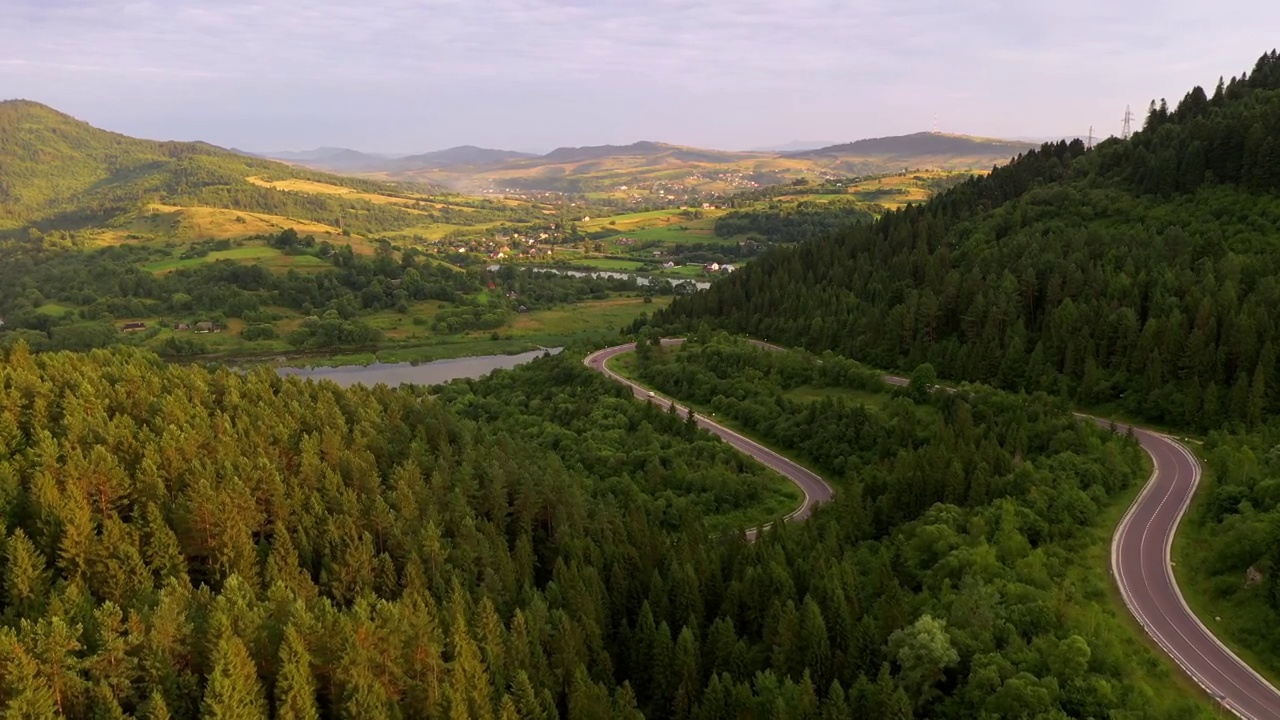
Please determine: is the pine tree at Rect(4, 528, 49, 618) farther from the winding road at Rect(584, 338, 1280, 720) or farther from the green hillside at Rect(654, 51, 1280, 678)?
the green hillside at Rect(654, 51, 1280, 678)

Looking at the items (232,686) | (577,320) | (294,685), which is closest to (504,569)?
(294,685)

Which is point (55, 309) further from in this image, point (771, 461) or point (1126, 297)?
A: point (1126, 297)

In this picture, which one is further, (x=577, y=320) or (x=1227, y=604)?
(x=577, y=320)

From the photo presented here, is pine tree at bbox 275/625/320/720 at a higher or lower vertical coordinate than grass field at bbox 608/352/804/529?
higher

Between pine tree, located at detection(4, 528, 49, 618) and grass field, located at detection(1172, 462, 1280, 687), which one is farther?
pine tree, located at detection(4, 528, 49, 618)

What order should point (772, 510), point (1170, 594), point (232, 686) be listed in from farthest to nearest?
point (772, 510), point (1170, 594), point (232, 686)

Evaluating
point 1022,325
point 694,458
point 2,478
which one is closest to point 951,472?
point 694,458

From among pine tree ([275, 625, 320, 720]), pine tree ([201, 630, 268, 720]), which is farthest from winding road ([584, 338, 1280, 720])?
pine tree ([201, 630, 268, 720])
